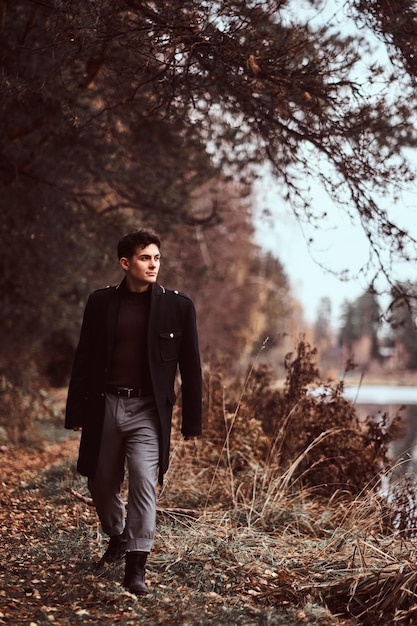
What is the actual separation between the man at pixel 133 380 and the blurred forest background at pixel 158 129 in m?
1.71

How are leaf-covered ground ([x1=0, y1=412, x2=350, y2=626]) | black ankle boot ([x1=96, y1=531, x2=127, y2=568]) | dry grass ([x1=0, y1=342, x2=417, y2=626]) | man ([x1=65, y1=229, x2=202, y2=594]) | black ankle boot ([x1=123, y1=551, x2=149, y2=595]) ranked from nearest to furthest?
leaf-covered ground ([x1=0, y1=412, x2=350, y2=626]) < dry grass ([x1=0, y1=342, x2=417, y2=626]) < black ankle boot ([x1=123, y1=551, x2=149, y2=595]) < man ([x1=65, y1=229, x2=202, y2=594]) < black ankle boot ([x1=96, y1=531, x2=127, y2=568])

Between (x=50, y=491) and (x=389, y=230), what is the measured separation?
3.67 meters

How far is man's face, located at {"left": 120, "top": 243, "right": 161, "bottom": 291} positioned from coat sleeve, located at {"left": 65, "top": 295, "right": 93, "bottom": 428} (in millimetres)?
324

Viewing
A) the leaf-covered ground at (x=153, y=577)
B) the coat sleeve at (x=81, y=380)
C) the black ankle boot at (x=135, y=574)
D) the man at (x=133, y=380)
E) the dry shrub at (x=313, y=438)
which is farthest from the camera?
the dry shrub at (x=313, y=438)

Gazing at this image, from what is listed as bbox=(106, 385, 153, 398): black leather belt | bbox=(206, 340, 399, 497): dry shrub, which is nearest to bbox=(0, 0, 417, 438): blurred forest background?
bbox=(206, 340, 399, 497): dry shrub

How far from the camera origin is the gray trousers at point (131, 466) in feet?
13.9

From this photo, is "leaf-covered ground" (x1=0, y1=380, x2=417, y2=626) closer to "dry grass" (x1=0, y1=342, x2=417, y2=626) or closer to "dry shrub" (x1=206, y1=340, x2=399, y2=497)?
"dry grass" (x1=0, y1=342, x2=417, y2=626)

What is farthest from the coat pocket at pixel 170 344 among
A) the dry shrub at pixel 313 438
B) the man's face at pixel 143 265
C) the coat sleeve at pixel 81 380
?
the dry shrub at pixel 313 438

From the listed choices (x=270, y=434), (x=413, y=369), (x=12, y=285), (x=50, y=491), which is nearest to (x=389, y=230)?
(x=270, y=434)

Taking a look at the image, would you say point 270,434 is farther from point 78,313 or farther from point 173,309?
point 78,313

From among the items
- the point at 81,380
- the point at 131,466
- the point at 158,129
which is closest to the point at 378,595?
the point at 131,466

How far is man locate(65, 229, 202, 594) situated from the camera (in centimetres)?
436

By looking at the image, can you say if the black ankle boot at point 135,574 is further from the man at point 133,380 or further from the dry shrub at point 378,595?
the dry shrub at point 378,595

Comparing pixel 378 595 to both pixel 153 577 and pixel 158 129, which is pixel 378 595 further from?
pixel 158 129
